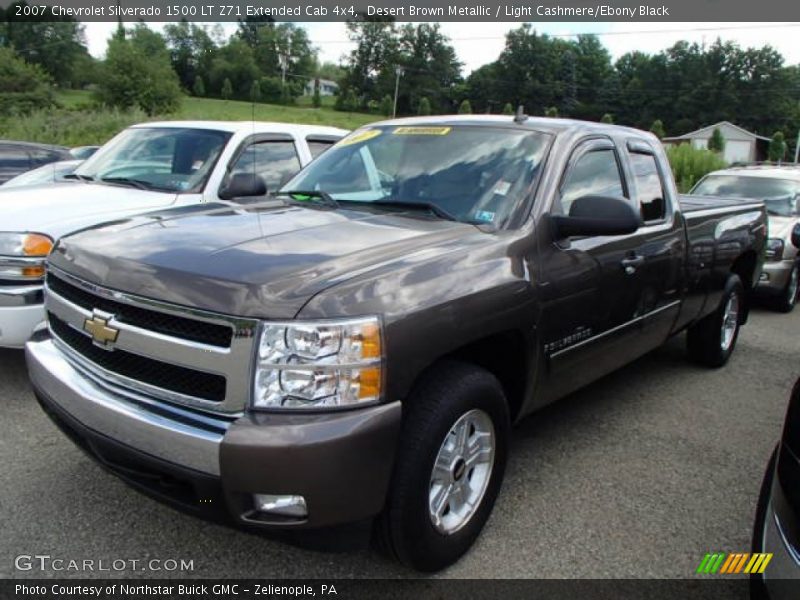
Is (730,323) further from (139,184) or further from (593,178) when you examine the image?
(139,184)

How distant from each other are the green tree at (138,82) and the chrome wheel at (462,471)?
44334mm

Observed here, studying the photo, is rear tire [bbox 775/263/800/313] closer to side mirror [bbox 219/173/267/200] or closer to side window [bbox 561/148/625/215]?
side window [bbox 561/148/625/215]

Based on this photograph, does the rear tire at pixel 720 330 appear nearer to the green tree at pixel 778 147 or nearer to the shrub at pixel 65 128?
the shrub at pixel 65 128

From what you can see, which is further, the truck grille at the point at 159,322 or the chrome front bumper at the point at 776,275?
the chrome front bumper at the point at 776,275

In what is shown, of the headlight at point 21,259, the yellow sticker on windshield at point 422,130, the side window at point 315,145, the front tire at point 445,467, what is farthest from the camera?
the side window at point 315,145

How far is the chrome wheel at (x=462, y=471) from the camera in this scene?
2.62m

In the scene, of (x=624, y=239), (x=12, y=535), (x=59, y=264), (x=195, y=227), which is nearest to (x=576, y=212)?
(x=624, y=239)

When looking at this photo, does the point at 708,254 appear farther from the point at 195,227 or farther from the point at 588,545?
the point at 195,227

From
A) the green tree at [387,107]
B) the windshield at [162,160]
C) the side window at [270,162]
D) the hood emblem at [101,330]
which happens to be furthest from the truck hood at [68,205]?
the green tree at [387,107]

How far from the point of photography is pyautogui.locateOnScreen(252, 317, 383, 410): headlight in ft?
7.02

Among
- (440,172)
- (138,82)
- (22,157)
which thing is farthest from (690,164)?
(138,82)

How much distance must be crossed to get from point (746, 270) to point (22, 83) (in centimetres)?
5069

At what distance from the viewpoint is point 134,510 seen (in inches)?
120

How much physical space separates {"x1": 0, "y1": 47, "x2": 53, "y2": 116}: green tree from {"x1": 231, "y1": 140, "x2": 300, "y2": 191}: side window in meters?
41.7
